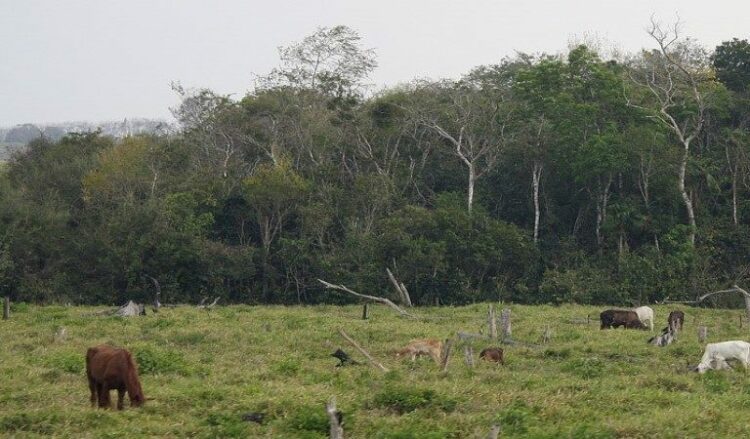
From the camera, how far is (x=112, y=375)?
499 inches

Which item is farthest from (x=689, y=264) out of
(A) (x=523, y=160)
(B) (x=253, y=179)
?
(B) (x=253, y=179)

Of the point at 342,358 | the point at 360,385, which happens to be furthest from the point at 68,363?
the point at 360,385

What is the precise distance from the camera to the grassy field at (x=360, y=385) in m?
11.9

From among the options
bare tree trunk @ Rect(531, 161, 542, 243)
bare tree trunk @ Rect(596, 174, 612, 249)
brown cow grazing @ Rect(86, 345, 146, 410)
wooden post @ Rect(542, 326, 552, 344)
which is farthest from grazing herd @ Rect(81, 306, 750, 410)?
bare tree trunk @ Rect(531, 161, 542, 243)

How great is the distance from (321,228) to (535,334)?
64.9ft

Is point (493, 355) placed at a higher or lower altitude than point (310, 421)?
higher

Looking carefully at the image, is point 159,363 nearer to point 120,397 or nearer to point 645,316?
point 120,397

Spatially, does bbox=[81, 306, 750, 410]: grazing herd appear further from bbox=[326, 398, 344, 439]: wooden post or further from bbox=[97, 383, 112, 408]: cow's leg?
bbox=[326, 398, 344, 439]: wooden post

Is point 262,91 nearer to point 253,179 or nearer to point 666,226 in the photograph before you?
point 253,179

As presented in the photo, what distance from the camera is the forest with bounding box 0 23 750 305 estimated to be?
124 ft

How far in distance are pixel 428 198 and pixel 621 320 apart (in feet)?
65.1

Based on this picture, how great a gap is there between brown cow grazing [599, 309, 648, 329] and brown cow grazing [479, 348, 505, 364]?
7.30 meters

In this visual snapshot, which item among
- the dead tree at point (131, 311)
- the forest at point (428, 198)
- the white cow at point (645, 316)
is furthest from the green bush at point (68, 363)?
the forest at point (428, 198)

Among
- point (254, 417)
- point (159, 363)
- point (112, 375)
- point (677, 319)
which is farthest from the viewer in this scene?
point (677, 319)
